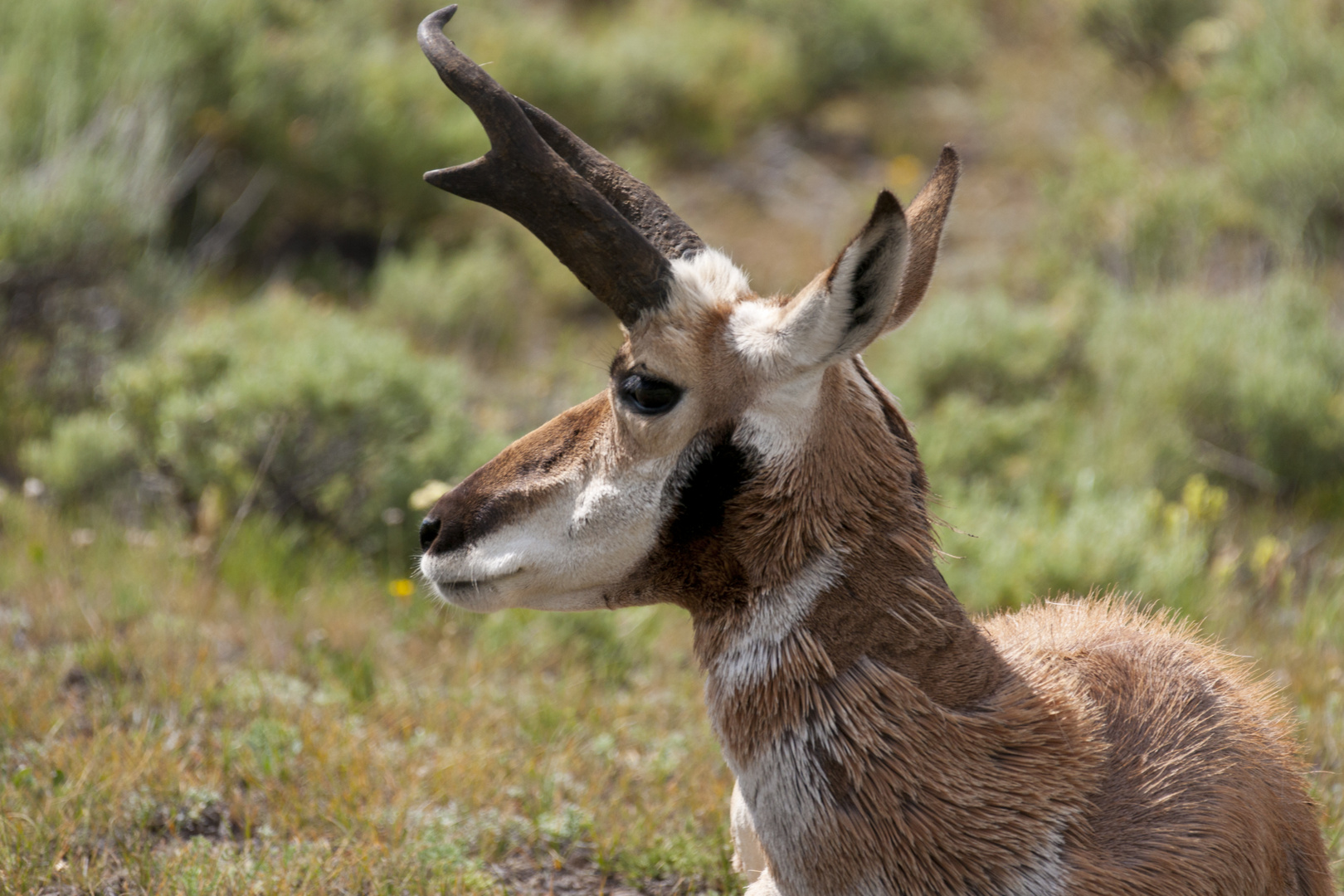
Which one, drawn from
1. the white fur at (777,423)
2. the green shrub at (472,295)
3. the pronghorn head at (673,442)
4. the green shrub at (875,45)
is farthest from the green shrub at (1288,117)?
the white fur at (777,423)

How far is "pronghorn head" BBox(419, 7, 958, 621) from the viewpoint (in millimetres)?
2449

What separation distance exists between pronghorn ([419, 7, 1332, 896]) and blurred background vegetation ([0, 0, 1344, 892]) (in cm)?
37

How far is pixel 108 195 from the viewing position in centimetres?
695

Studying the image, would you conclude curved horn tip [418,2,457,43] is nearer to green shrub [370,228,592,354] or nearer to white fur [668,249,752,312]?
white fur [668,249,752,312]

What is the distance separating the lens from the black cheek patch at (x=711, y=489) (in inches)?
97.1

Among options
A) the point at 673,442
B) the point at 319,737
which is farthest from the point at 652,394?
the point at 319,737

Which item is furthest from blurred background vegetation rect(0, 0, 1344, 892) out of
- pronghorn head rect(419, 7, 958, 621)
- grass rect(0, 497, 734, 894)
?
pronghorn head rect(419, 7, 958, 621)

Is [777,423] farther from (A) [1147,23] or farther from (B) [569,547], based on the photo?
(A) [1147,23]

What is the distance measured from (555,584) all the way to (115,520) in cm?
383

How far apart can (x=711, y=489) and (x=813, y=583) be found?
0.29 metres

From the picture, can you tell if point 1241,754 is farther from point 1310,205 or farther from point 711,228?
point 711,228

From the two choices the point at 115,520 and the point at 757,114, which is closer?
the point at 115,520

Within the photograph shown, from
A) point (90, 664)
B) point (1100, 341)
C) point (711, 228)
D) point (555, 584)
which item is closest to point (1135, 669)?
point (555, 584)

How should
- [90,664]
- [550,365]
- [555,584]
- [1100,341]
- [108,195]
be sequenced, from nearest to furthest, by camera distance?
1. [555,584]
2. [90,664]
3. [108,195]
4. [1100,341]
5. [550,365]
